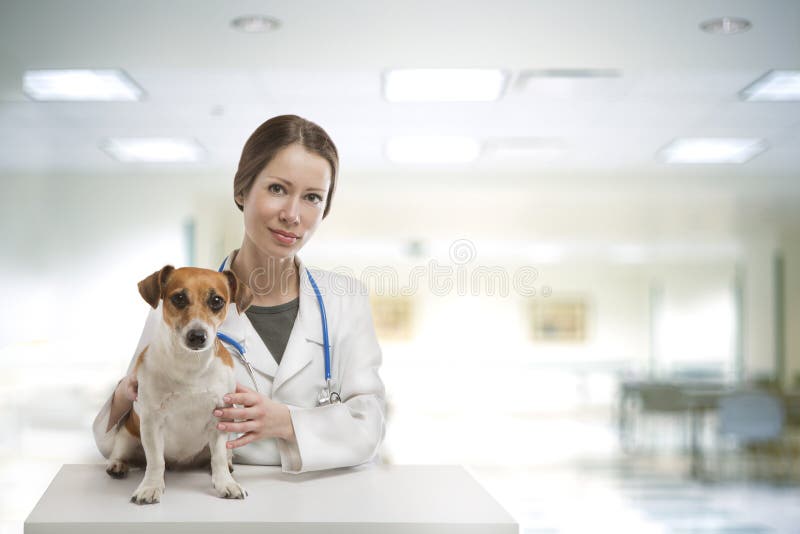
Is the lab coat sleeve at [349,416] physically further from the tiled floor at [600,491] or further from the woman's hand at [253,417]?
the tiled floor at [600,491]

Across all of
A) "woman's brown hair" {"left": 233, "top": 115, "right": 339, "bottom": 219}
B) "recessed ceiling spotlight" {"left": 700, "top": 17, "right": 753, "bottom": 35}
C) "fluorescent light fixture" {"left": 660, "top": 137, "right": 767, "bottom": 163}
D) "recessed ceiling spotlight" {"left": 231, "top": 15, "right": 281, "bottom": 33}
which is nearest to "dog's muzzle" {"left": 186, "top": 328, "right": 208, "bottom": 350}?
"woman's brown hair" {"left": 233, "top": 115, "right": 339, "bottom": 219}

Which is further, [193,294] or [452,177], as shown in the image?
[452,177]

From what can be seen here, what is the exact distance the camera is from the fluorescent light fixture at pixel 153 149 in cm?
436

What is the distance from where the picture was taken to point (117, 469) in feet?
4.18

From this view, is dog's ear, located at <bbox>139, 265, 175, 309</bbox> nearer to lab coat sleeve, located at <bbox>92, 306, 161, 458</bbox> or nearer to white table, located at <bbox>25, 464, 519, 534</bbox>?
lab coat sleeve, located at <bbox>92, 306, 161, 458</bbox>

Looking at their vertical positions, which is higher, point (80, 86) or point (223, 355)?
point (80, 86)

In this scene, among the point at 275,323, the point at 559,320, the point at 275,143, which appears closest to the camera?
the point at 275,143

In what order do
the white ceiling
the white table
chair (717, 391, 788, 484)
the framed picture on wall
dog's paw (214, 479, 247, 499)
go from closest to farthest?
the white table < dog's paw (214, 479, 247, 499) < the white ceiling < chair (717, 391, 788, 484) < the framed picture on wall

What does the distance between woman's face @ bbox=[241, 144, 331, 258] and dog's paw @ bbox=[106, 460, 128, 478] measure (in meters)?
0.43

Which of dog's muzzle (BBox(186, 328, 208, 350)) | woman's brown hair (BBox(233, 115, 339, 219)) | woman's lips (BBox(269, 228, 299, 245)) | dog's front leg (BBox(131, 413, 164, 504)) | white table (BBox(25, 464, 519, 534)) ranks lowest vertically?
white table (BBox(25, 464, 519, 534))

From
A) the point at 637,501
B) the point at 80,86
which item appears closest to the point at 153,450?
the point at 80,86

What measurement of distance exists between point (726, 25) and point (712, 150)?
217 centimetres

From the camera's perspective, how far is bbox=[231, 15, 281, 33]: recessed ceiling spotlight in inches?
129

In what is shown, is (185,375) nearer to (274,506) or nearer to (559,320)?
(274,506)
